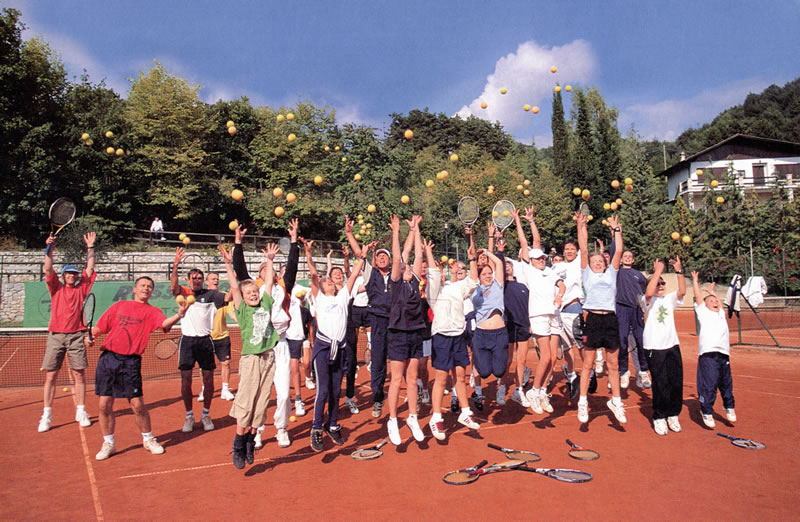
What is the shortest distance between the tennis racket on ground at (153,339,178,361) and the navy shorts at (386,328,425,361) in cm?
496

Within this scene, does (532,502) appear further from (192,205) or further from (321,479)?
(192,205)

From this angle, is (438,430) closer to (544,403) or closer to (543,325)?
(544,403)

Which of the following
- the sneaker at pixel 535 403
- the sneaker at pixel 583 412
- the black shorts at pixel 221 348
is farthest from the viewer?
the black shorts at pixel 221 348

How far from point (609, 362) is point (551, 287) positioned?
1.43 m

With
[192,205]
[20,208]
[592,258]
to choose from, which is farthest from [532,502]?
[192,205]

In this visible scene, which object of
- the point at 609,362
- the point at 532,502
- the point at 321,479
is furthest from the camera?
the point at 609,362

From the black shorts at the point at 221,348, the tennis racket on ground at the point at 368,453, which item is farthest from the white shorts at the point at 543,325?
the black shorts at the point at 221,348

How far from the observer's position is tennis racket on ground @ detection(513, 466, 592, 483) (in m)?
5.07

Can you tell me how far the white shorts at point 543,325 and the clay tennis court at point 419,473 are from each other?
4.08 ft

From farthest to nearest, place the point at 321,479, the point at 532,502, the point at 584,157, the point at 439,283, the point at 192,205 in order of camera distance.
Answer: the point at 584,157 < the point at 192,205 < the point at 439,283 < the point at 321,479 < the point at 532,502

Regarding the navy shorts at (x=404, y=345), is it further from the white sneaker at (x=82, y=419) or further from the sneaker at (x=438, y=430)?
the white sneaker at (x=82, y=419)

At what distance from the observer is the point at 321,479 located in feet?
18.1

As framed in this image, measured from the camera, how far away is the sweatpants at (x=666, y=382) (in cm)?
682

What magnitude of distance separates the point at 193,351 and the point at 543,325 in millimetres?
5162
